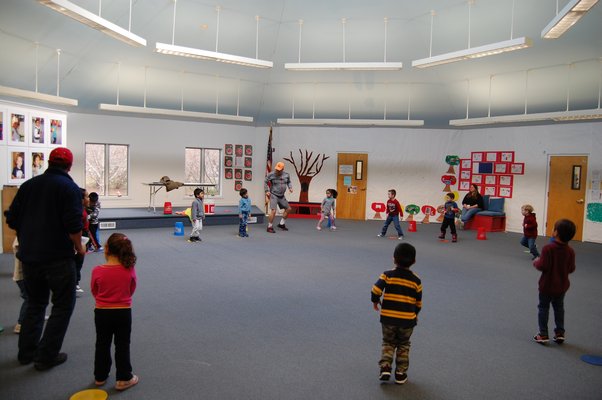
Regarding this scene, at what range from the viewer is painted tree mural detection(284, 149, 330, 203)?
15125 millimetres

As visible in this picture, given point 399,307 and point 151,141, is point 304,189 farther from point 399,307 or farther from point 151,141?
point 399,307

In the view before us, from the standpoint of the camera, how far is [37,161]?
931cm

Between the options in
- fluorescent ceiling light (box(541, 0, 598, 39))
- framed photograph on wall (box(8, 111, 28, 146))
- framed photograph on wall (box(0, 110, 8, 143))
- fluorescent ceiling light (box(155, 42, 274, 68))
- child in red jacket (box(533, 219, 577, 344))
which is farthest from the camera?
framed photograph on wall (box(8, 111, 28, 146))

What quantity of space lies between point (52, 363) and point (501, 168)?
1257 cm

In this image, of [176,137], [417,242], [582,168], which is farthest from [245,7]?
[582,168]

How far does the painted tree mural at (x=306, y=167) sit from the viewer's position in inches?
595

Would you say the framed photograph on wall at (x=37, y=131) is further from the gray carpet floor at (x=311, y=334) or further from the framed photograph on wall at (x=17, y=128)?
the gray carpet floor at (x=311, y=334)

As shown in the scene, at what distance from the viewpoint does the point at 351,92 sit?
1362 cm

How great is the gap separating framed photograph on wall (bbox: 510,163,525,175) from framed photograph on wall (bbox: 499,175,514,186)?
17cm

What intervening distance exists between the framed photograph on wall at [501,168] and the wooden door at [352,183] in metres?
3.77

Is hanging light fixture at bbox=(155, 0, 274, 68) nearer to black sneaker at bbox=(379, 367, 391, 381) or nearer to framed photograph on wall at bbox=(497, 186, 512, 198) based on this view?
black sneaker at bbox=(379, 367, 391, 381)

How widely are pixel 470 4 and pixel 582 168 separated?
5.48m

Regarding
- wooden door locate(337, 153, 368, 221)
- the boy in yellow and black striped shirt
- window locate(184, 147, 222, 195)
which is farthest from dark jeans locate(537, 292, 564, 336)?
window locate(184, 147, 222, 195)

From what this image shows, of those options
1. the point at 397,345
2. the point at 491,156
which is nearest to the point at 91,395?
the point at 397,345
